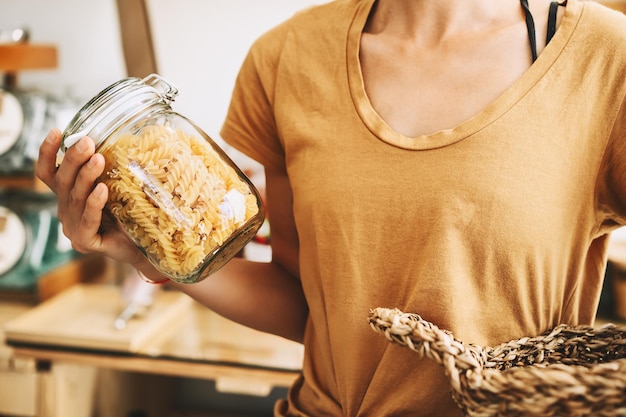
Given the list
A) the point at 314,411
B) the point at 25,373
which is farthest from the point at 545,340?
the point at 25,373

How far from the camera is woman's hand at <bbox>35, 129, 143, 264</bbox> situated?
1.71ft

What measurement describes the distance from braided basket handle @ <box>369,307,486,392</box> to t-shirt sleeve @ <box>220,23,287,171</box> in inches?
11.3

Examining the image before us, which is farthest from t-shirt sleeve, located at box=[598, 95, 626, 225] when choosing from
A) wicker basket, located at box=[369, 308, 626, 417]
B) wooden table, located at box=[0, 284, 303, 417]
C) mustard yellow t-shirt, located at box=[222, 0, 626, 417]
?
wooden table, located at box=[0, 284, 303, 417]

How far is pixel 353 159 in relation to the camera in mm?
566

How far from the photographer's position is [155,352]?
132 cm

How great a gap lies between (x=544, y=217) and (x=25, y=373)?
4.40 ft

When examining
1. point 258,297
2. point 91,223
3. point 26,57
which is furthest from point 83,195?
point 26,57

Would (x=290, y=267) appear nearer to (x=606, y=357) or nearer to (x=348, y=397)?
(x=348, y=397)

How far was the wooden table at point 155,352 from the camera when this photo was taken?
1.27 meters

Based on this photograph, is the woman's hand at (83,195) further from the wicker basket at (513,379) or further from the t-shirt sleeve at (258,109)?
the wicker basket at (513,379)

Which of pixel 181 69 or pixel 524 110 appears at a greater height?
pixel 524 110

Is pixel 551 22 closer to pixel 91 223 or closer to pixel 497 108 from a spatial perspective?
pixel 497 108

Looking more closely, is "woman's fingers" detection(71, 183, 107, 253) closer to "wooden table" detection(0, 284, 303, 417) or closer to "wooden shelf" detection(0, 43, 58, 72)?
"wooden table" detection(0, 284, 303, 417)

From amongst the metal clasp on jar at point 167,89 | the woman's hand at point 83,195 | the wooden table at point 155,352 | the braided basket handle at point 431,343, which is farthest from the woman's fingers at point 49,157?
the wooden table at point 155,352
